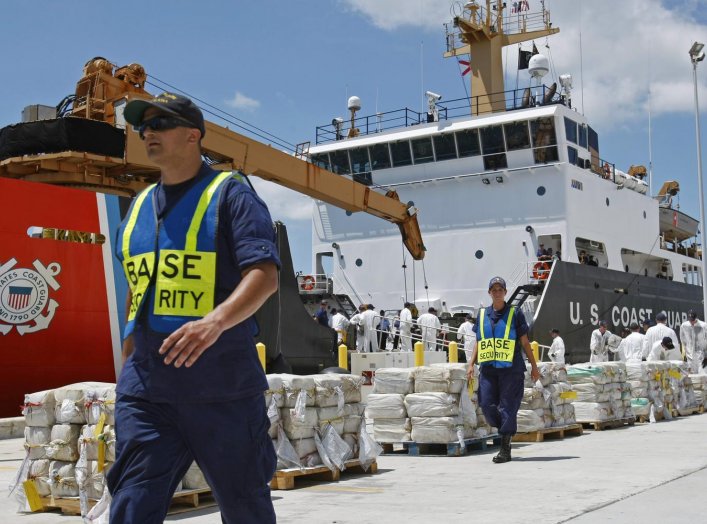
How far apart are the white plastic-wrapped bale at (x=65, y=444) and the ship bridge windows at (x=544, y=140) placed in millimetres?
18024

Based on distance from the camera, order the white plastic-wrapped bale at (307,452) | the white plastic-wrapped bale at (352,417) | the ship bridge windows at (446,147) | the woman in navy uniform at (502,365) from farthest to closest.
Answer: the ship bridge windows at (446,147), the woman in navy uniform at (502,365), the white plastic-wrapped bale at (352,417), the white plastic-wrapped bale at (307,452)

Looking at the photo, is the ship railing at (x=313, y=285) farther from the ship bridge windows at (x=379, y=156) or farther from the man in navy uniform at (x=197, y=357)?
the man in navy uniform at (x=197, y=357)

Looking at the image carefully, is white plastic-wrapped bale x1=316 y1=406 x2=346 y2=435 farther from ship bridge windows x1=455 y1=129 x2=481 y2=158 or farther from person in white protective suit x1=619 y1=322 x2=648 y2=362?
ship bridge windows x1=455 y1=129 x2=481 y2=158

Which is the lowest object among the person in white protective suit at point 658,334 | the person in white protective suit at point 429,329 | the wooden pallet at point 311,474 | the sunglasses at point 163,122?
the wooden pallet at point 311,474

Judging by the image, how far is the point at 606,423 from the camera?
1088cm

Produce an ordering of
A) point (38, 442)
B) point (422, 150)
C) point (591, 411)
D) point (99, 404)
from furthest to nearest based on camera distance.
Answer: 1. point (422, 150)
2. point (591, 411)
3. point (38, 442)
4. point (99, 404)

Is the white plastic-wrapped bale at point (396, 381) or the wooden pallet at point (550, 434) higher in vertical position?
the white plastic-wrapped bale at point (396, 381)

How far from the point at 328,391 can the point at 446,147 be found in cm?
1678

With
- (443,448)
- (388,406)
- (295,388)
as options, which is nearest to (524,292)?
(443,448)

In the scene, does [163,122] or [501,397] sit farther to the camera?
[501,397]

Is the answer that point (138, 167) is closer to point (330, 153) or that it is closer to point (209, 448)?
point (209, 448)

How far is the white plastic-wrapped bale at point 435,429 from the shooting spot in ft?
26.8

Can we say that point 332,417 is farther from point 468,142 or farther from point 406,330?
point 468,142

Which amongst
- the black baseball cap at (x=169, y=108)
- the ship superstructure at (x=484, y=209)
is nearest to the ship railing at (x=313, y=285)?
the ship superstructure at (x=484, y=209)
